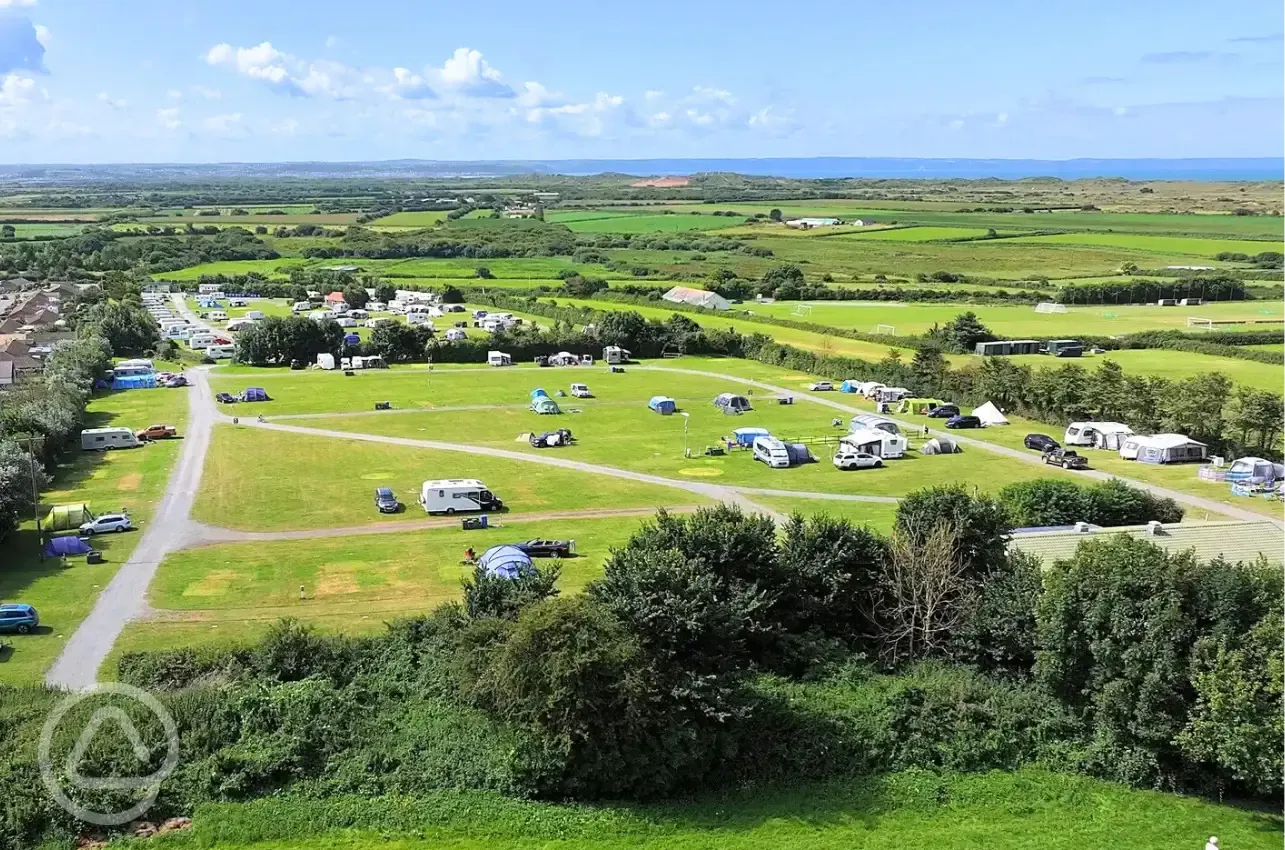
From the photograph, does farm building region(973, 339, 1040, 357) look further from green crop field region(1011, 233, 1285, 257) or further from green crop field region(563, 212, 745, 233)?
green crop field region(563, 212, 745, 233)

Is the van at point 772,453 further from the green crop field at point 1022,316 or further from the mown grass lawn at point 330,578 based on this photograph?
the green crop field at point 1022,316

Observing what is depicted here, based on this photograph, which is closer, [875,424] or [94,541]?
[94,541]

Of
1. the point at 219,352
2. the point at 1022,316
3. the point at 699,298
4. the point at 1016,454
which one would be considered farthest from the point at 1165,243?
the point at 219,352

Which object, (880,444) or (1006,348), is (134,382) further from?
(1006,348)

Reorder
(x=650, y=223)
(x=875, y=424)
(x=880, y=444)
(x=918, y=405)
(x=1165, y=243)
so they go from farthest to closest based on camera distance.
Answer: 1. (x=650, y=223)
2. (x=1165, y=243)
3. (x=918, y=405)
4. (x=875, y=424)
5. (x=880, y=444)

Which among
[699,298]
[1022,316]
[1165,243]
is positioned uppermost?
[1165,243]

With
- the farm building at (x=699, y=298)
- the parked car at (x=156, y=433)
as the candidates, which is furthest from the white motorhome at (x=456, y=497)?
the farm building at (x=699, y=298)

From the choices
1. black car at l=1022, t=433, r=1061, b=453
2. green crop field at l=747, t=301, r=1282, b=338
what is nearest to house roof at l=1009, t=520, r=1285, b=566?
black car at l=1022, t=433, r=1061, b=453
